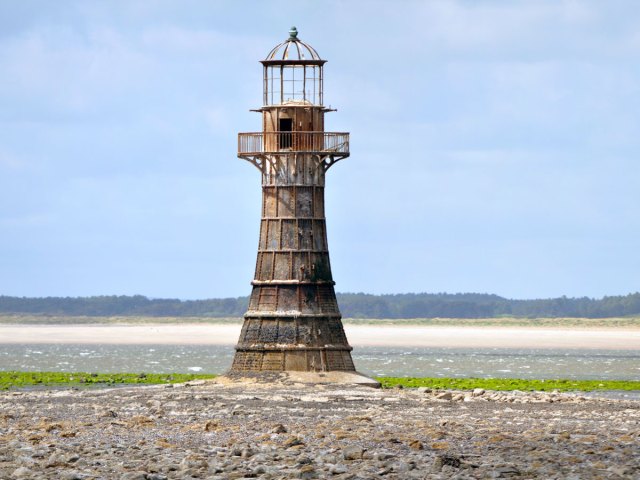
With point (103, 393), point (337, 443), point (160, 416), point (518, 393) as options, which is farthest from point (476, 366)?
point (337, 443)

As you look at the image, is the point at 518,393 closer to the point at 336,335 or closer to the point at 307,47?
the point at 336,335

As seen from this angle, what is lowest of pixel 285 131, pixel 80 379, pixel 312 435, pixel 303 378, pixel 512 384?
pixel 312 435

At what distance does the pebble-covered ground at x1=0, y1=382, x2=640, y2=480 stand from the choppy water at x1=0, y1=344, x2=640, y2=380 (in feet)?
81.4

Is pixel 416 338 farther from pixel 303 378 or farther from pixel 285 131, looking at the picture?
pixel 303 378

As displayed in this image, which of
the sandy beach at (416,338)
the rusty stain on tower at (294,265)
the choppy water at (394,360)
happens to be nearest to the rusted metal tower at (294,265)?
the rusty stain on tower at (294,265)

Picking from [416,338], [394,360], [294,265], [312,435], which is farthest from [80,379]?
[416,338]

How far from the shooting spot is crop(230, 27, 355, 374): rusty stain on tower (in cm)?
5222

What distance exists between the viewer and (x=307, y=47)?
54.3m

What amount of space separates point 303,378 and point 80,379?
14535mm

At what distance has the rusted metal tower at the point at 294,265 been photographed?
52.2 m

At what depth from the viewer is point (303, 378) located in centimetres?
5162

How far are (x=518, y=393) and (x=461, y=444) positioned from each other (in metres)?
19.8

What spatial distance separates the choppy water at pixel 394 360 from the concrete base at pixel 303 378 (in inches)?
807

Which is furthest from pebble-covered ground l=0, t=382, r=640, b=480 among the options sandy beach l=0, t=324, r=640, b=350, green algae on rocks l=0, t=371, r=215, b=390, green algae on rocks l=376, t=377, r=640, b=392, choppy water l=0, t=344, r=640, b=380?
sandy beach l=0, t=324, r=640, b=350
